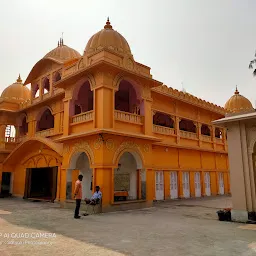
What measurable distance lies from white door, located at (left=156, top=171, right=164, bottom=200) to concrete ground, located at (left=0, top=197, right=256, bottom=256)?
6582 millimetres

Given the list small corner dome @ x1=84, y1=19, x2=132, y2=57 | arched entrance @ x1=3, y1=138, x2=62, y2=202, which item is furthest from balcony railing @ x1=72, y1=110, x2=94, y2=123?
small corner dome @ x1=84, y1=19, x2=132, y2=57

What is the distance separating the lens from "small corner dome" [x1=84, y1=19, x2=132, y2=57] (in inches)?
552

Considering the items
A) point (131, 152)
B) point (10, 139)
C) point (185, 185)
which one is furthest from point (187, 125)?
point (10, 139)

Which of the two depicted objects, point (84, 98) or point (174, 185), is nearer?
point (84, 98)

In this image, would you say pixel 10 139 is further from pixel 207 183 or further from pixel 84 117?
pixel 207 183

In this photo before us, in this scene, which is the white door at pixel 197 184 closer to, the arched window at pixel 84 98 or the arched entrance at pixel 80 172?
the arched entrance at pixel 80 172

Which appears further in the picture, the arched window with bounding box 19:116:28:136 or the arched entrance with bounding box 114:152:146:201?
the arched window with bounding box 19:116:28:136

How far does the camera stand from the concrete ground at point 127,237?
541 cm

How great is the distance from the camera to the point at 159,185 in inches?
641

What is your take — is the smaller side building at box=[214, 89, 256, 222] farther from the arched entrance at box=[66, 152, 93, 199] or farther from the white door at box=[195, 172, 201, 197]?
the white door at box=[195, 172, 201, 197]

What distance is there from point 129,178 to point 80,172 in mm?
2704

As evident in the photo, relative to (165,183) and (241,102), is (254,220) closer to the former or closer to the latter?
(165,183)

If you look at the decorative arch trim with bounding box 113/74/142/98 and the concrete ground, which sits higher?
the decorative arch trim with bounding box 113/74/142/98

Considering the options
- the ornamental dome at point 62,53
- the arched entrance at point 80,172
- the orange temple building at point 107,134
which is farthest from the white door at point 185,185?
the ornamental dome at point 62,53
